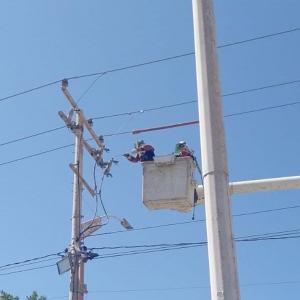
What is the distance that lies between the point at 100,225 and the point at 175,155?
33.0 ft

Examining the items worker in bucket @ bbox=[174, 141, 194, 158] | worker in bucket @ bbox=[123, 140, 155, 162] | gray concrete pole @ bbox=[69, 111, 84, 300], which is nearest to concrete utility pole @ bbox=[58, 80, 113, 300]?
gray concrete pole @ bbox=[69, 111, 84, 300]

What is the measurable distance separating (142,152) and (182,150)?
1.87ft

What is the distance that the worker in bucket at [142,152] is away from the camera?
22.6 ft

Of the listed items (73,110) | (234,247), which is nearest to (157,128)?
(234,247)

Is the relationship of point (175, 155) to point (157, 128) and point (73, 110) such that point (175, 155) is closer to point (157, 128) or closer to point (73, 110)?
point (157, 128)

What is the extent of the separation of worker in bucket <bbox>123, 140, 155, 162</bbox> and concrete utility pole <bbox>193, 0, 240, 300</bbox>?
122 cm

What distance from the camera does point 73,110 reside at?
16938 millimetres

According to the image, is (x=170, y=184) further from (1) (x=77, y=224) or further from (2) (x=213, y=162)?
(1) (x=77, y=224)

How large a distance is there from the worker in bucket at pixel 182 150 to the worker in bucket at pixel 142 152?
0.27 meters

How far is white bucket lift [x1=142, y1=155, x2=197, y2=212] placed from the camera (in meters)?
6.11

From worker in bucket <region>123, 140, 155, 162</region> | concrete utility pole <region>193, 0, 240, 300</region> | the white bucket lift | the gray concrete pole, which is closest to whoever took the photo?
concrete utility pole <region>193, 0, 240, 300</region>

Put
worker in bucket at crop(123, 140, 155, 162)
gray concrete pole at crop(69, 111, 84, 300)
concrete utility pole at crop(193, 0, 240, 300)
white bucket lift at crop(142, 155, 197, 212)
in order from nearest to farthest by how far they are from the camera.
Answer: concrete utility pole at crop(193, 0, 240, 300) → white bucket lift at crop(142, 155, 197, 212) → worker in bucket at crop(123, 140, 155, 162) → gray concrete pole at crop(69, 111, 84, 300)

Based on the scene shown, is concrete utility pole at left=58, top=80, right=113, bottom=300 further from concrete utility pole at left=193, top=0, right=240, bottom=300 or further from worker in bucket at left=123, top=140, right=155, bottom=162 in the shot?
concrete utility pole at left=193, top=0, right=240, bottom=300

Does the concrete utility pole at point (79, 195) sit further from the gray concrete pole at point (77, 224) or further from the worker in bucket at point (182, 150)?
the worker in bucket at point (182, 150)
